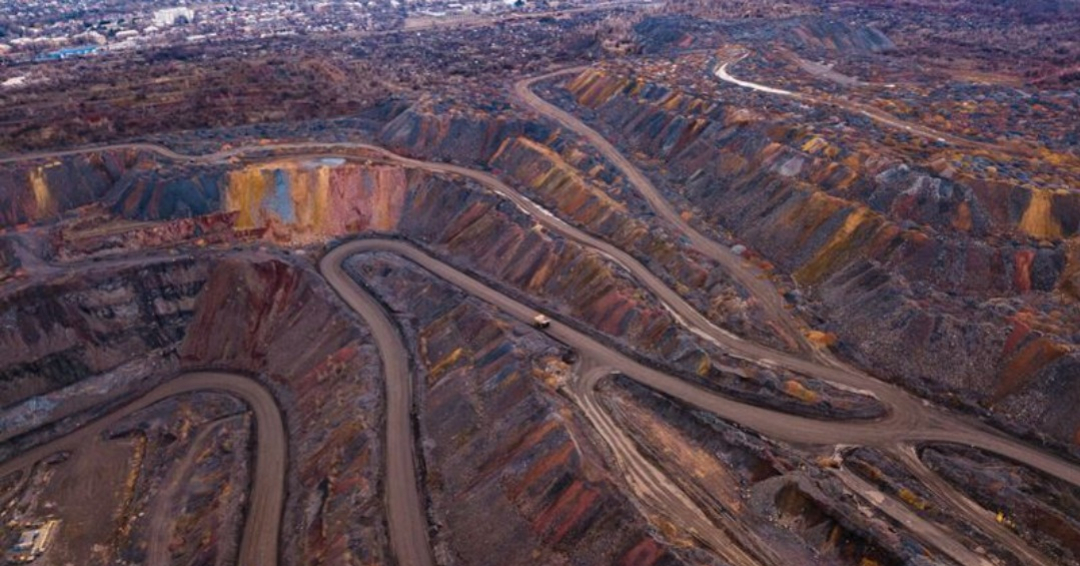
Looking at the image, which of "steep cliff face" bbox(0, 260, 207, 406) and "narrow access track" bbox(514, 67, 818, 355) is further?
"steep cliff face" bbox(0, 260, 207, 406)

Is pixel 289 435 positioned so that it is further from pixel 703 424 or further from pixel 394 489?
pixel 703 424

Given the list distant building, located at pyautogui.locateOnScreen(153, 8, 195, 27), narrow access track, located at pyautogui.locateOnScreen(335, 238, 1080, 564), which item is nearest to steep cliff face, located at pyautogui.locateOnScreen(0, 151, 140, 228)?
narrow access track, located at pyautogui.locateOnScreen(335, 238, 1080, 564)

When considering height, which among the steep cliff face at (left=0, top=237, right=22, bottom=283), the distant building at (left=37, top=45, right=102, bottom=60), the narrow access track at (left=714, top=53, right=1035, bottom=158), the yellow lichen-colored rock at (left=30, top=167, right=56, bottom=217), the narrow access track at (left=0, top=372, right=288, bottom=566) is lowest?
the narrow access track at (left=0, top=372, right=288, bottom=566)

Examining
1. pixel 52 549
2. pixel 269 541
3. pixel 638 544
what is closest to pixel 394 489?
pixel 269 541

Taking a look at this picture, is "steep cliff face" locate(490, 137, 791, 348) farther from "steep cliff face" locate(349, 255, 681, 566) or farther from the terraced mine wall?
the terraced mine wall

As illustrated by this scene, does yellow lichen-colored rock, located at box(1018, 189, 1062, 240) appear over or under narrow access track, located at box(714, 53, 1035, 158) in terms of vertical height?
under

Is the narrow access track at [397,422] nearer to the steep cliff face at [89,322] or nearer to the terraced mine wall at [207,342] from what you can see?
the terraced mine wall at [207,342]

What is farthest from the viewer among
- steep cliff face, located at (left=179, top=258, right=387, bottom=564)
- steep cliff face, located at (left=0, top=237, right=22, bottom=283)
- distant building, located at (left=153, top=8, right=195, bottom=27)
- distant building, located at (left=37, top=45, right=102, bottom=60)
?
distant building, located at (left=153, top=8, right=195, bottom=27)

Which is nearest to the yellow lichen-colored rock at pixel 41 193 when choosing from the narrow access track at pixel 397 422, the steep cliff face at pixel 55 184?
the steep cliff face at pixel 55 184
